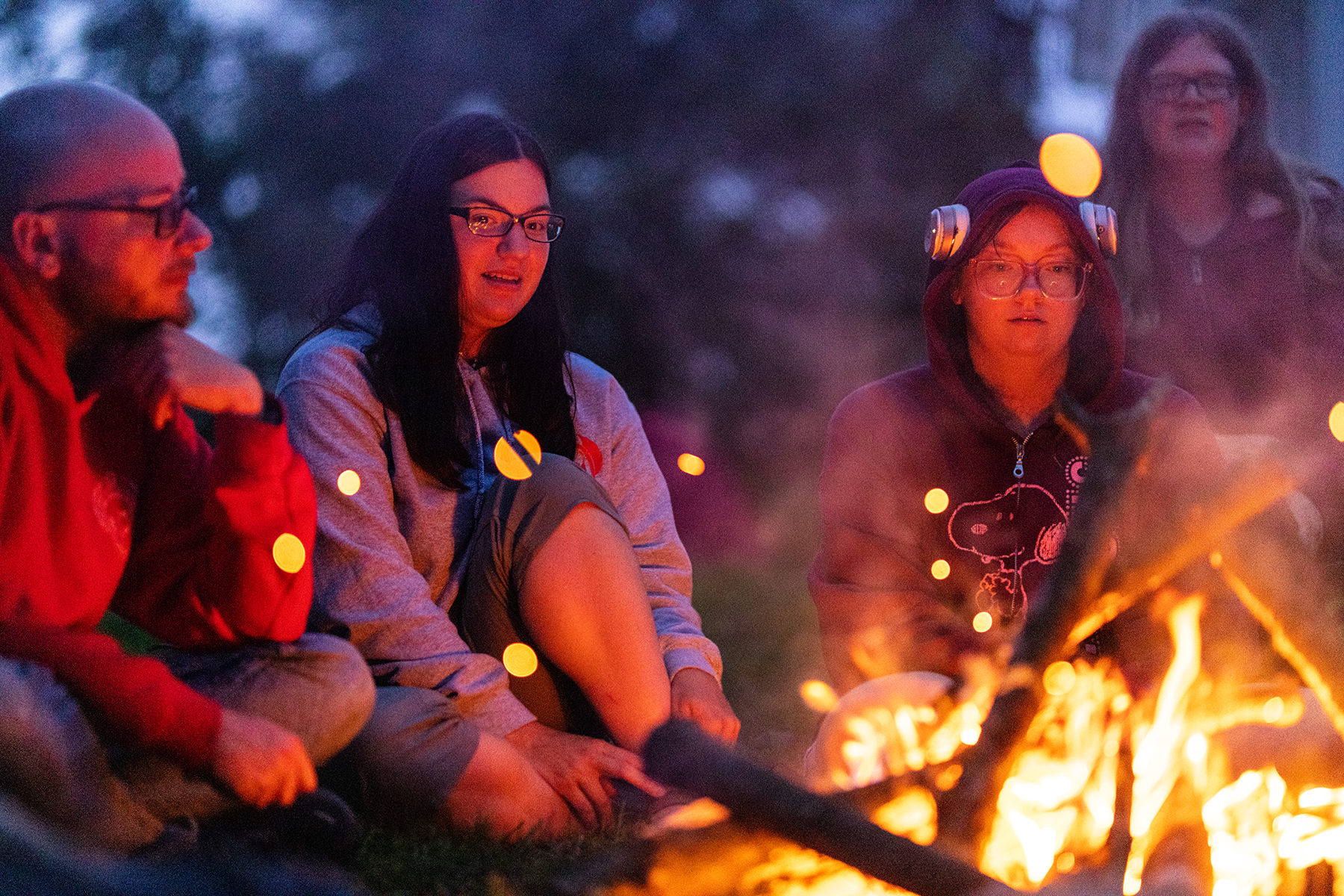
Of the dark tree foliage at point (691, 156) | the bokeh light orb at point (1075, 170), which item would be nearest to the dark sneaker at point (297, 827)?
the bokeh light orb at point (1075, 170)

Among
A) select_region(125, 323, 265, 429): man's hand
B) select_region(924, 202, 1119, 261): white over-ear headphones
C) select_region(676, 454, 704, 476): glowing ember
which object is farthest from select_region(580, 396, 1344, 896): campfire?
select_region(676, 454, 704, 476): glowing ember

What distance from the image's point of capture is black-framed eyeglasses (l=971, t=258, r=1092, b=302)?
8.79 ft

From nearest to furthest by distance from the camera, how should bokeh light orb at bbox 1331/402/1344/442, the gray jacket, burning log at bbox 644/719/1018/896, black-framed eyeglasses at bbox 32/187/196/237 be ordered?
burning log at bbox 644/719/1018/896
black-framed eyeglasses at bbox 32/187/196/237
the gray jacket
bokeh light orb at bbox 1331/402/1344/442

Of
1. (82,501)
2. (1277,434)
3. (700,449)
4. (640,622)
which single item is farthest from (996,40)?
(82,501)

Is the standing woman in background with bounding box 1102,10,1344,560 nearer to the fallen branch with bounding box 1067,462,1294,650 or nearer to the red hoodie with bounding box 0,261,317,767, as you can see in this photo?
the fallen branch with bounding box 1067,462,1294,650

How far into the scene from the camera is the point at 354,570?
237 centimetres

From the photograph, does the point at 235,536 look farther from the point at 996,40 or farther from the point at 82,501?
the point at 996,40

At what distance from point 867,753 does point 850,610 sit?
0.53 metres

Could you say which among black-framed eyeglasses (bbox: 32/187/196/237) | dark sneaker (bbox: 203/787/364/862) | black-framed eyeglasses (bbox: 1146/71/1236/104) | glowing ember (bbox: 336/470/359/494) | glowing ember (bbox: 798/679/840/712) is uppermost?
→ black-framed eyeglasses (bbox: 1146/71/1236/104)

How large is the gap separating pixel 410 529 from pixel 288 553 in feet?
1.70

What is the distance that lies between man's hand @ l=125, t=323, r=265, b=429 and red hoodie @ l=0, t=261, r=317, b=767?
0.06 meters

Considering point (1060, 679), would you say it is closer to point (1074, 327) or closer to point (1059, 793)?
point (1059, 793)

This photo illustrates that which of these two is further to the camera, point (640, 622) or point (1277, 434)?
point (1277, 434)

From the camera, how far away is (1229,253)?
3.32 meters
